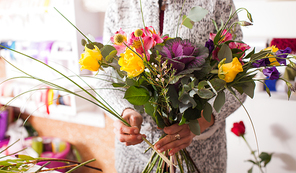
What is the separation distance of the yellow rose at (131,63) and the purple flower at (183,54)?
0.04 m

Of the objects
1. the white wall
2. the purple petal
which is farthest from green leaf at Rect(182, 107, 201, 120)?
the white wall

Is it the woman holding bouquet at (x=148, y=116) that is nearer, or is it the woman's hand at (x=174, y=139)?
the woman's hand at (x=174, y=139)

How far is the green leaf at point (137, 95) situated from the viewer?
1.30 feet

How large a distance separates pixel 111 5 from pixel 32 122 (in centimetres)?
147

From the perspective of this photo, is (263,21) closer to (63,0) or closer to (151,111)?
(151,111)

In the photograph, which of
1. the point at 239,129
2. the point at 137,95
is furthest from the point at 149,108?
the point at 239,129

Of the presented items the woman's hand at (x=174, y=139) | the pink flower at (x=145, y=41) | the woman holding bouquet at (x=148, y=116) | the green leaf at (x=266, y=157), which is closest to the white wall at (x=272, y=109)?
the green leaf at (x=266, y=157)

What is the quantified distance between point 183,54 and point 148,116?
0.42 m

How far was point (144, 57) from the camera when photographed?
1.18 feet

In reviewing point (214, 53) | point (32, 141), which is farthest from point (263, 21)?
point (32, 141)

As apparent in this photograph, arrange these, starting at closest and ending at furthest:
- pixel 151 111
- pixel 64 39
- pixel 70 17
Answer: pixel 151 111 < pixel 70 17 < pixel 64 39

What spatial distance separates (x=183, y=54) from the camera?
1.18 ft

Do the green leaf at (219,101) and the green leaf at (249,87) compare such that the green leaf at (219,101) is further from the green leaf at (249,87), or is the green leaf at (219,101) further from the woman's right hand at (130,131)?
the woman's right hand at (130,131)

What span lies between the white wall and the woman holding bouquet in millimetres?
381
